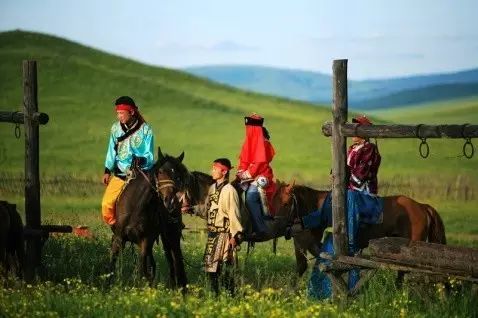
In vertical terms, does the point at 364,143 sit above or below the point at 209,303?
above

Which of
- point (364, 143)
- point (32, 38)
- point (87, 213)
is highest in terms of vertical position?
point (32, 38)

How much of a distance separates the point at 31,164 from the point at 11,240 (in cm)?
181

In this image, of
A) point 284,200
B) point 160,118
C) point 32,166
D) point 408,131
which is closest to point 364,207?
point 284,200

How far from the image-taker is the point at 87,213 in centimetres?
3105

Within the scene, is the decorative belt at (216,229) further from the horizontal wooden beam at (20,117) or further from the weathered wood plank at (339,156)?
the horizontal wooden beam at (20,117)

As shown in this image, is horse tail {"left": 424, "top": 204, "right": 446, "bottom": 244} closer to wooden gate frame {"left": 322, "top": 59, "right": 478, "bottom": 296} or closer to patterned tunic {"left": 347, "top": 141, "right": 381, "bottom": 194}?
patterned tunic {"left": 347, "top": 141, "right": 381, "bottom": 194}

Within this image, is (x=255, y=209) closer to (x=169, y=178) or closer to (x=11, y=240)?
(x=169, y=178)

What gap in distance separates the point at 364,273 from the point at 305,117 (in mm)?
60251

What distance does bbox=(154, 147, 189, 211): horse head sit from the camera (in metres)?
15.3

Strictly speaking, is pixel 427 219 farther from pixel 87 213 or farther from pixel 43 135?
pixel 43 135

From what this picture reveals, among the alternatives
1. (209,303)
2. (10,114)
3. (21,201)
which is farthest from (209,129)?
(209,303)

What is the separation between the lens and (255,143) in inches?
634

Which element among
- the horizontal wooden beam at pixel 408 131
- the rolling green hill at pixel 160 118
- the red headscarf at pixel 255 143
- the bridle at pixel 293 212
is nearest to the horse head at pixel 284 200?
the bridle at pixel 293 212

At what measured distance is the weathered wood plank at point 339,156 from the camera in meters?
14.6
